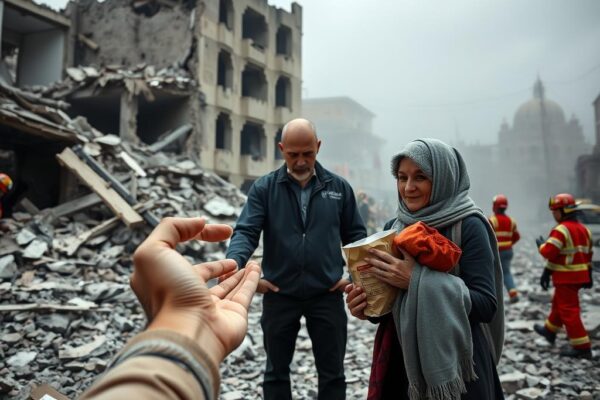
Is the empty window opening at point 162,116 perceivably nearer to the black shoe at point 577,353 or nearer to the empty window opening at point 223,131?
the empty window opening at point 223,131

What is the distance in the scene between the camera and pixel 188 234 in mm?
1097

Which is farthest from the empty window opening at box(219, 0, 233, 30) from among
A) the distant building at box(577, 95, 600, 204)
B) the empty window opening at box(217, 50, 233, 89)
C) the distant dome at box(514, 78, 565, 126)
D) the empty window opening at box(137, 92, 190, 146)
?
the distant dome at box(514, 78, 565, 126)

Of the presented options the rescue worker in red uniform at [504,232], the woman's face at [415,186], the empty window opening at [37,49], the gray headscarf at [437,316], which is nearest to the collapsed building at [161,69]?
the empty window opening at [37,49]

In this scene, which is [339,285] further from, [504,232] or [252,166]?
[252,166]

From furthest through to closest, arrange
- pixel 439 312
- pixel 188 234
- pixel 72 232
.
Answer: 1. pixel 72 232
2. pixel 439 312
3. pixel 188 234

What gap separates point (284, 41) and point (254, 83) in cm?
344

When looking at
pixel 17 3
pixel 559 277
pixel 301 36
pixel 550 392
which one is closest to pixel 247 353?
pixel 550 392

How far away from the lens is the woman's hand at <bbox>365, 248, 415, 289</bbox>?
1.49 meters

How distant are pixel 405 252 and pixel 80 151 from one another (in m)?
8.47

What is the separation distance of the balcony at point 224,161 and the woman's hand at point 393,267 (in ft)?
51.3

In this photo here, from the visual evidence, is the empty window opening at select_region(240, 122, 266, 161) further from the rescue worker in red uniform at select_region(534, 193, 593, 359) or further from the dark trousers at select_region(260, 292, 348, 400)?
the dark trousers at select_region(260, 292, 348, 400)

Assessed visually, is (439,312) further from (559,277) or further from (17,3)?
(17,3)

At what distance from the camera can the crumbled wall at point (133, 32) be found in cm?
1605

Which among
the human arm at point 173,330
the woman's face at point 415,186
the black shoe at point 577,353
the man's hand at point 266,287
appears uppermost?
the woman's face at point 415,186
